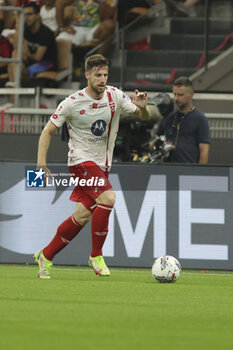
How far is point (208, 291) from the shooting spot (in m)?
7.80

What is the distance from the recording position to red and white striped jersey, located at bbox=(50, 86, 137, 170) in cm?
893

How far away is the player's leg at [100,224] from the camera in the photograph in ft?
29.4

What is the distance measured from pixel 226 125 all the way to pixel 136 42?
9.80 feet

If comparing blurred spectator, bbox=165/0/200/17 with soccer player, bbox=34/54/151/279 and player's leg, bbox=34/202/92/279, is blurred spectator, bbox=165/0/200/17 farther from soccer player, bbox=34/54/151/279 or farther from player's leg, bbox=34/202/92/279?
player's leg, bbox=34/202/92/279

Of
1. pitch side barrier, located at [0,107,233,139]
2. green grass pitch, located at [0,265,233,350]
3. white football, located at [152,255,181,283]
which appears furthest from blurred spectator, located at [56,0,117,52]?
white football, located at [152,255,181,283]

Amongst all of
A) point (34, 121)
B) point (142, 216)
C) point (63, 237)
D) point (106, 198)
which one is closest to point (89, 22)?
point (34, 121)

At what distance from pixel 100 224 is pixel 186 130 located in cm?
250

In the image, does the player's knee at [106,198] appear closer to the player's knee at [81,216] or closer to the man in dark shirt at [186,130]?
the player's knee at [81,216]

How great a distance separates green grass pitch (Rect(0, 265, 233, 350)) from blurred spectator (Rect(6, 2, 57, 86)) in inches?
278

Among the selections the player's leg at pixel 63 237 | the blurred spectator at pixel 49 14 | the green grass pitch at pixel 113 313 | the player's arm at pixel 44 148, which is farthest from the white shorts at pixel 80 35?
the green grass pitch at pixel 113 313

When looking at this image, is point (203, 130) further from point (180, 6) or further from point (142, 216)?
point (180, 6)

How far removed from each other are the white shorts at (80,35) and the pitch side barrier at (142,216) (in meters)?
5.48

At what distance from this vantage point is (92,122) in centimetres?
898

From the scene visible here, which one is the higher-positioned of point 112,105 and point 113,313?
point 112,105
